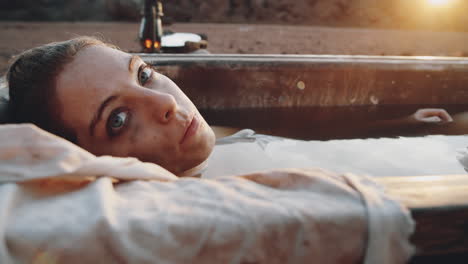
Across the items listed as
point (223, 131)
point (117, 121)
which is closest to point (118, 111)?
point (117, 121)

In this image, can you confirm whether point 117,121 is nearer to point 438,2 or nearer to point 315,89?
point 315,89

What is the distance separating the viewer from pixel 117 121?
0.81 metres

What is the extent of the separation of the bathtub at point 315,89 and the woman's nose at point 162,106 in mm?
865

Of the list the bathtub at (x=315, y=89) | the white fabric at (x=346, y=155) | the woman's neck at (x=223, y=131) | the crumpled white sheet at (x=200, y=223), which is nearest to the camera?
the crumpled white sheet at (x=200, y=223)

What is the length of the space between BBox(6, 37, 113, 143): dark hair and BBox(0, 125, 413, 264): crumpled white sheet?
15.6 inches

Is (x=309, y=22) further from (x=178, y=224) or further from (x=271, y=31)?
(x=178, y=224)

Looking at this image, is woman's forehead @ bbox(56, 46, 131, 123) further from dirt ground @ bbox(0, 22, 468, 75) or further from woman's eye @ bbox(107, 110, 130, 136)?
dirt ground @ bbox(0, 22, 468, 75)

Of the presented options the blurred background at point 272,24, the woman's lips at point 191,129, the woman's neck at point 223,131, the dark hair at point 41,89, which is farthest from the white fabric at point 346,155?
the blurred background at point 272,24

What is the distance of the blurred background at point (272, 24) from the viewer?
29.1ft

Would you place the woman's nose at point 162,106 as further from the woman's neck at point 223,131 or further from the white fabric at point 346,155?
the woman's neck at point 223,131

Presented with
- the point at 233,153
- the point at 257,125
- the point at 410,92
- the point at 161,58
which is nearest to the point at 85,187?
the point at 233,153

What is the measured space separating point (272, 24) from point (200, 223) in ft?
48.3

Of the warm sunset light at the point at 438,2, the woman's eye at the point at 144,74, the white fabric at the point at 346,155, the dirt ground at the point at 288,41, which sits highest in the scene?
the warm sunset light at the point at 438,2

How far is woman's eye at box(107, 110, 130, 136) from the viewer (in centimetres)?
81
